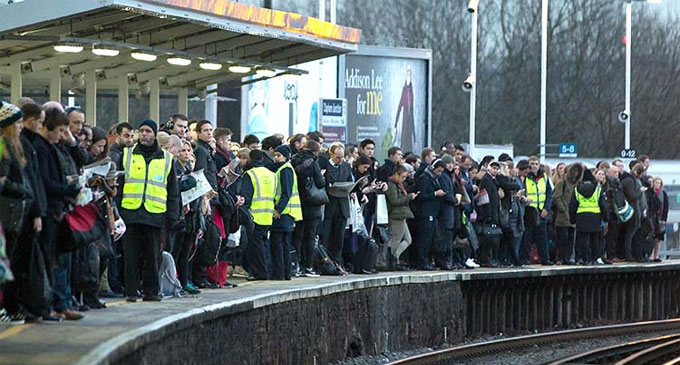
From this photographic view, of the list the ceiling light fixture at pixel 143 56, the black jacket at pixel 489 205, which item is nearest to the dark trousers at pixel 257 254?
the ceiling light fixture at pixel 143 56

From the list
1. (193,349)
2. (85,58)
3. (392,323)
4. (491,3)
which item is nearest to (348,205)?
(392,323)

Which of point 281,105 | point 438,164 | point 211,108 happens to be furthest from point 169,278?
point 281,105

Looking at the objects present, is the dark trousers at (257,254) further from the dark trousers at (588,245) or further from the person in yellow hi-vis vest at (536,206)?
the dark trousers at (588,245)

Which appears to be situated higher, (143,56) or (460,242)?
(143,56)

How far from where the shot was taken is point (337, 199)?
885 inches

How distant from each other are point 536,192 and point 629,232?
325 cm

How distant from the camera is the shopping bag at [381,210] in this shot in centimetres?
2394

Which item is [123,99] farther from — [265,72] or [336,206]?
[336,206]

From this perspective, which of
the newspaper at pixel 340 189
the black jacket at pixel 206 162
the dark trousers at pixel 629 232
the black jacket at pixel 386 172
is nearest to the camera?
the black jacket at pixel 206 162

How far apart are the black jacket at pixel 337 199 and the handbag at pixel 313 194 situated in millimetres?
815

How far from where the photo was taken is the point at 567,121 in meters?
77.9

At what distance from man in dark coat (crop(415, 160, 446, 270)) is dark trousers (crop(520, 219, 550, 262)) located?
3633mm

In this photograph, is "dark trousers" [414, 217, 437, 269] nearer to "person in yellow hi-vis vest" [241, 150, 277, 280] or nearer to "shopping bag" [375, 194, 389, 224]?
"shopping bag" [375, 194, 389, 224]

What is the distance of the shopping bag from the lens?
78.5 feet
